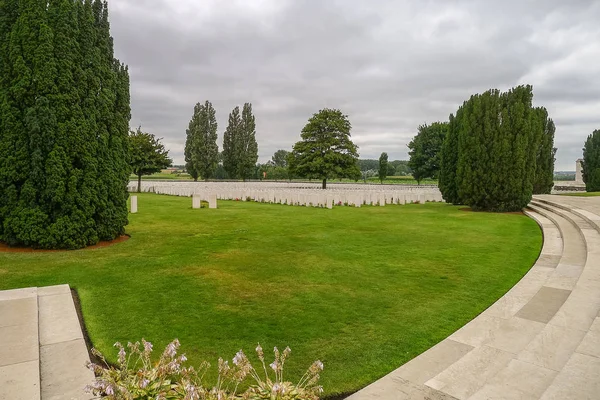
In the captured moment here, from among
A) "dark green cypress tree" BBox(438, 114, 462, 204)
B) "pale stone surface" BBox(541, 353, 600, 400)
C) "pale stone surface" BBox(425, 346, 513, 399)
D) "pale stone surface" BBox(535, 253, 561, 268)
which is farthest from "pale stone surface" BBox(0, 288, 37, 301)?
"dark green cypress tree" BBox(438, 114, 462, 204)

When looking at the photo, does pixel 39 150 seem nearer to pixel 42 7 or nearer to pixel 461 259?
pixel 42 7

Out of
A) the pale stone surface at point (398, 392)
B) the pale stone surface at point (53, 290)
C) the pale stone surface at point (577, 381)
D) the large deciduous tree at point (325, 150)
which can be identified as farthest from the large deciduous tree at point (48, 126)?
the large deciduous tree at point (325, 150)

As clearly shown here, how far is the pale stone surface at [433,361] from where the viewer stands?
9.42 ft

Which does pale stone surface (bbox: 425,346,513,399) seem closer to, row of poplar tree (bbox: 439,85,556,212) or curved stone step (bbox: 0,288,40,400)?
curved stone step (bbox: 0,288,40,400)

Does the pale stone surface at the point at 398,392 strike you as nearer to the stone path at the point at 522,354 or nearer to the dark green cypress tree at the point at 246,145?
the stone path at the point at 522,354

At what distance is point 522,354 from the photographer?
3119 millimetres

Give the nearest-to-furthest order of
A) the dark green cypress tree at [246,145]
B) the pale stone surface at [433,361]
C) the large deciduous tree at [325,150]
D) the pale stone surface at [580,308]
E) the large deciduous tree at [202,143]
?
the pale stone surface at [433,361] → the pale stone surface at [580,308] → the large deciduous tree at [325,150] → the large deciduous tree at [202,143] → the dark green cypress tree at [246,145]

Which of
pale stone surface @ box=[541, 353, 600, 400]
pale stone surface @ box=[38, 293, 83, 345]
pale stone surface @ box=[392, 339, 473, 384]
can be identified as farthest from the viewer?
pale stone surface @ box=[38, 293, 83, 345]

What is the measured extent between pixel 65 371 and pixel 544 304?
17.1 feet

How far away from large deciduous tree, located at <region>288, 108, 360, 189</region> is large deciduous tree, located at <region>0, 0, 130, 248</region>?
77.0 ft

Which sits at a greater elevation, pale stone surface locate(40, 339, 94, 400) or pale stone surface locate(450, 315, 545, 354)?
pale stone surface locate(450, 315, 545, 354)

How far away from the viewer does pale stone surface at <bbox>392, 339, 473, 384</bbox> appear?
2.87 m

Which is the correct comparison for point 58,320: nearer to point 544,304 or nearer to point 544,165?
point 544,304

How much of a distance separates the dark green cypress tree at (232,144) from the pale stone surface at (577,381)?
161ft
